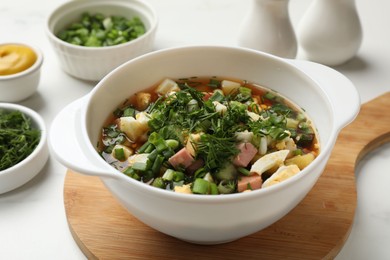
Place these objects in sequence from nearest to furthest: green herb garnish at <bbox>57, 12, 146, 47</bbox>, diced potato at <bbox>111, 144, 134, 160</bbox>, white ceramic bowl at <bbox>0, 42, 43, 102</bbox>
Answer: diced potato at <bbox>111, 144, 134, 160</bbox> → white ceramic bowl at <bbox>0, 42, 43, 102</bbox> → green herb garnish at <bbox>57, 12, 146, 47</bbox>

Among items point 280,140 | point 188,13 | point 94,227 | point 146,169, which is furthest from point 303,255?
point 188,13

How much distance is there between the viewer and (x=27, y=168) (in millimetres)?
2693

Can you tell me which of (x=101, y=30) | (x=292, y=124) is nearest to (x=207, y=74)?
(x=292, y=124)

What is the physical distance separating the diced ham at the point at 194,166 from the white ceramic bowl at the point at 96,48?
127 centimetres

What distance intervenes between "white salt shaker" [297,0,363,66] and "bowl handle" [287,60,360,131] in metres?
0.91

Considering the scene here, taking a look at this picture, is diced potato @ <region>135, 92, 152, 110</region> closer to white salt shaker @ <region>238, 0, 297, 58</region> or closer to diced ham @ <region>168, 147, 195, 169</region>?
diced ham @ <region>168, 147, 195, 169</region>

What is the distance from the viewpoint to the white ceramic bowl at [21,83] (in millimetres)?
3123

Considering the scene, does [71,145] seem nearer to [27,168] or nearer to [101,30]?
[27,168]

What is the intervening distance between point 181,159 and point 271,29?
140 centimetres

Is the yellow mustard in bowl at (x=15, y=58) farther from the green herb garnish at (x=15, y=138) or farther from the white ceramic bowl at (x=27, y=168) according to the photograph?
the white ceramic bowl at (x=27, y=168)

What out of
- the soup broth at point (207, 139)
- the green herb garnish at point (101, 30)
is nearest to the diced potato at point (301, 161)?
the soup broth at point (207, 139)

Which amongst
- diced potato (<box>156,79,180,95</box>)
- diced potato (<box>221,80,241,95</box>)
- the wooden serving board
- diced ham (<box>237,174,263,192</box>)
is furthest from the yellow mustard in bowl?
diced ham (<box>237,174,263,192</box>)

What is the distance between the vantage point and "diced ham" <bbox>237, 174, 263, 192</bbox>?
2104 millimetres

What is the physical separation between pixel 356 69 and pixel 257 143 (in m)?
1.46
